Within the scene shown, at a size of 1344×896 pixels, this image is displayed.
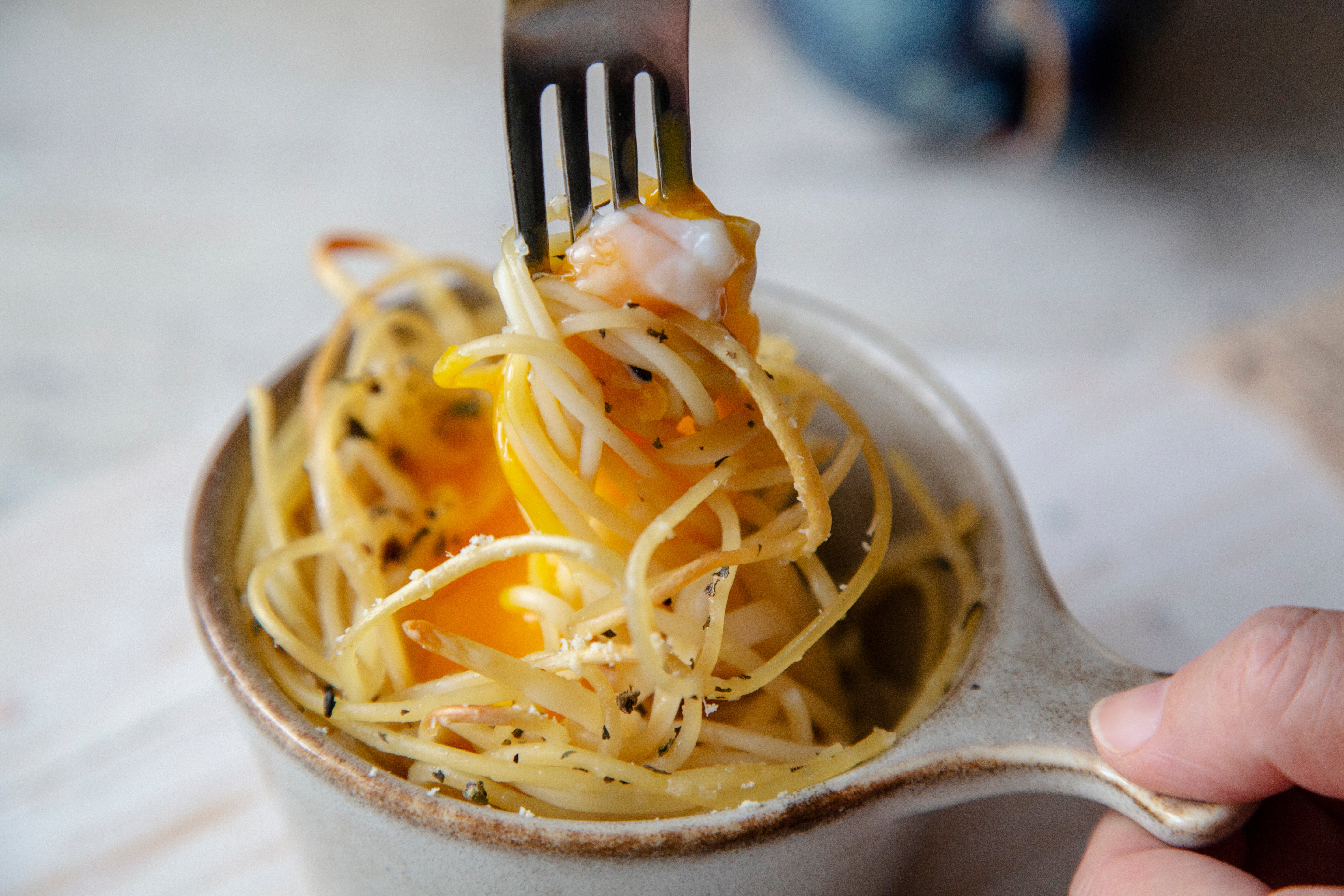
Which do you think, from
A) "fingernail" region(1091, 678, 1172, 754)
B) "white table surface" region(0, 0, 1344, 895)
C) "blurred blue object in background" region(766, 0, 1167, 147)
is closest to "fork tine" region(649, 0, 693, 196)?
"fingernail" region(1091, 678, 1172, 754)

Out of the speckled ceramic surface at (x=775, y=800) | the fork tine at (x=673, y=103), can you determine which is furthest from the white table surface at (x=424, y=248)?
the fork tine at (x=673, y=103)

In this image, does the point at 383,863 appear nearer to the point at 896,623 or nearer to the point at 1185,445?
the point at 896,623

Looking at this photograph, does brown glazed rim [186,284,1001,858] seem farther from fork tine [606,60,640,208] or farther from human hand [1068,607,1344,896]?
fork tine [606,60,640,208]

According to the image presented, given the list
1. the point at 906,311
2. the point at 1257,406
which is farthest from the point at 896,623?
the point at 906,311

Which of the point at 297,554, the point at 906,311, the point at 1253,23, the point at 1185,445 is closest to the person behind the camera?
the point at 297,554

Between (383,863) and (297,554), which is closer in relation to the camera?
(383,863)

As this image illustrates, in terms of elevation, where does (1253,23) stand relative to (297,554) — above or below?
above
